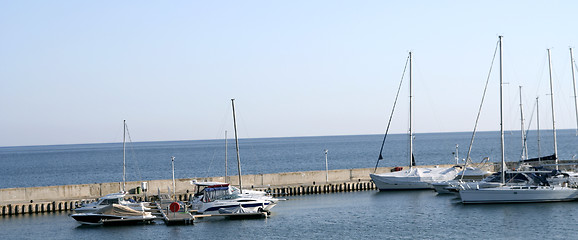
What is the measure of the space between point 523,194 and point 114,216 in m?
26.9

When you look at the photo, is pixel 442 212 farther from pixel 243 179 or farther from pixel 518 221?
pixel 243 179

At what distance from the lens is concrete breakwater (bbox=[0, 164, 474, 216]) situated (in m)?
50.8

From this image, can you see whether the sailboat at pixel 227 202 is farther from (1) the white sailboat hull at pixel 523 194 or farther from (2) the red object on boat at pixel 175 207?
(1) the white sailboat hull at pixel 523 194

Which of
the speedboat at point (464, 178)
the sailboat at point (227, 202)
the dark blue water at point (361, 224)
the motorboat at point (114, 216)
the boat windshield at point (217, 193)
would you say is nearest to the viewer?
the dark blue water at point (361, 224)

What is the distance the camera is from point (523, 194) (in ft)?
166

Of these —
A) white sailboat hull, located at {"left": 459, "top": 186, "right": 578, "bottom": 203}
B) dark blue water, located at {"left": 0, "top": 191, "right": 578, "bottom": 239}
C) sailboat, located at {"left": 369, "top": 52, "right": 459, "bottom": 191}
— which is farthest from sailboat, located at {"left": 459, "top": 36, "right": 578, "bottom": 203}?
sailboat, located at {"left": 369, "top": 52, "right": 459, "bottom": 191}

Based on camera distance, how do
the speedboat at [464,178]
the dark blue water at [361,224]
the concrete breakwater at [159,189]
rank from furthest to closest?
the speedboat at [464,178] → the concrete breakwater at [159,189] → the dark blue water at [361,224]

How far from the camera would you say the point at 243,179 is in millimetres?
59344

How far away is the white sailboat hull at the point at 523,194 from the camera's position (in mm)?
50469

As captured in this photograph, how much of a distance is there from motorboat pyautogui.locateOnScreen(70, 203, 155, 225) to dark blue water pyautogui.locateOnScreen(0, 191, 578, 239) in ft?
2.07

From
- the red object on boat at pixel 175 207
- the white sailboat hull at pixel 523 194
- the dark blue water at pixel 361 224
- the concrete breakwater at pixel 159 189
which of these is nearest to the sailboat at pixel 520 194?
the white sailboat hull at pixel 523 194

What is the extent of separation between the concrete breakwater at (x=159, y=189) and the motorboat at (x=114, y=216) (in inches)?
267

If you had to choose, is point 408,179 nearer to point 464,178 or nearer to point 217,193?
point 464,178

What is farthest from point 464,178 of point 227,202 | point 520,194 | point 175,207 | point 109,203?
point 109,203
